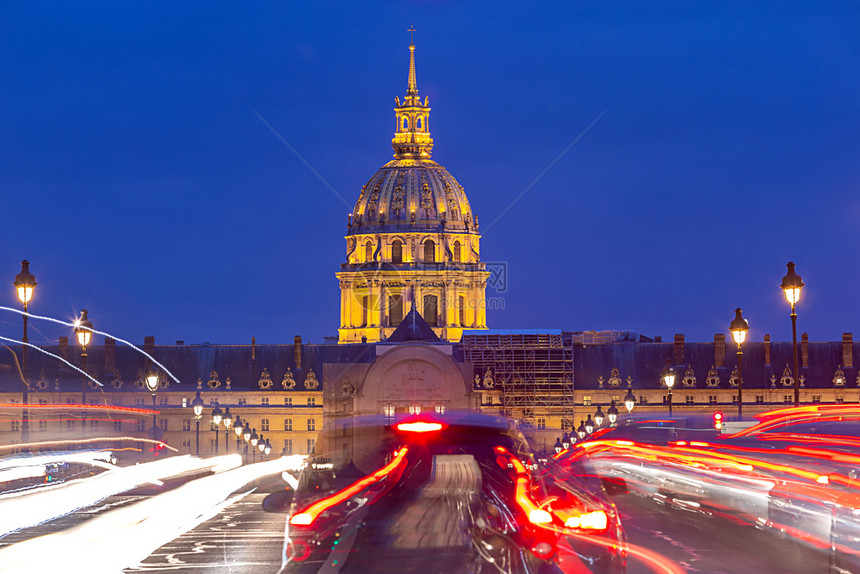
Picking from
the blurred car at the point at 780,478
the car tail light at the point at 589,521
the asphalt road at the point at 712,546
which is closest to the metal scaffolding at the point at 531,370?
the blurred car at the point at 780,478

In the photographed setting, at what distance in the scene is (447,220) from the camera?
17900 centimetres

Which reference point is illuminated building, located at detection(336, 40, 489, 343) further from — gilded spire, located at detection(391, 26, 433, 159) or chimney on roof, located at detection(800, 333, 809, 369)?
chimney on roof, located at detection(800, 333, 809, 369)

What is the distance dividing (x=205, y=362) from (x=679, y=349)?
4621cm

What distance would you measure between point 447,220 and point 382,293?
13.5 metres

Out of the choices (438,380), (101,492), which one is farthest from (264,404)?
(101,492)

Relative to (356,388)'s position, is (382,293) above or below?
above

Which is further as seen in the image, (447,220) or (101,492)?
(447,220)

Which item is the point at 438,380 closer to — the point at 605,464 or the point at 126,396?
the point at 126,396

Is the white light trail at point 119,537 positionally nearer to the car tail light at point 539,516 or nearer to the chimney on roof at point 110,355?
the car tail light at point 539,516

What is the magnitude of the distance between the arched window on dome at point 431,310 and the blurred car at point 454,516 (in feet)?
486

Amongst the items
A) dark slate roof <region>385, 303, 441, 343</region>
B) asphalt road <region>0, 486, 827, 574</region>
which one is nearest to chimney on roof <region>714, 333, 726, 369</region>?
dark slate roof <region>385, 303, 441, 343</region>

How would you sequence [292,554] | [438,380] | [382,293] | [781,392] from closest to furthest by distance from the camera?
[292,554] → [438,380] → [781,392] → [382,293]

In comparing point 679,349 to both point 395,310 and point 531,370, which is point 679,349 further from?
point 395,310

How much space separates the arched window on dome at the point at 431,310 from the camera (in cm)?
16888
